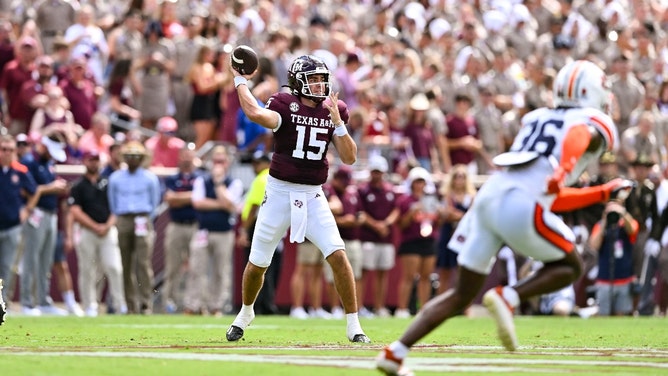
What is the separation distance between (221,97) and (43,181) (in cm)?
365

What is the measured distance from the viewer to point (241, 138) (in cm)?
1942

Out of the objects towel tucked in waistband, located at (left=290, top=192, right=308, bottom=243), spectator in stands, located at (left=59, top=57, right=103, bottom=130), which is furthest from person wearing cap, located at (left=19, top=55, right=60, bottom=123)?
towel tucked in waistband, located at (left=290, top=192, right=308, bottom=243)

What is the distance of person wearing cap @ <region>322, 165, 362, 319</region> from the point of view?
1823 centimetres

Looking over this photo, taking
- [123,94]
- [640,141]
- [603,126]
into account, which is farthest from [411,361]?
[640,141]

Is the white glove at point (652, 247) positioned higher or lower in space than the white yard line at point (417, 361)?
higher

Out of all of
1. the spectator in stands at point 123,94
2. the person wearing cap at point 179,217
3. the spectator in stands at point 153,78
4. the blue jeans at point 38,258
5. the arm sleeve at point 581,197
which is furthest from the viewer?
the spectator in stands at point 153,78

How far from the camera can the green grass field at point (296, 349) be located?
8.05m

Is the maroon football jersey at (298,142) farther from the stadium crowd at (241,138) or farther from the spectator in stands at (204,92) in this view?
the spectator in stands at (204,92)

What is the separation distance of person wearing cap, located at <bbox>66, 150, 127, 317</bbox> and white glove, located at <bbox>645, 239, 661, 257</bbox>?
23.2 feet

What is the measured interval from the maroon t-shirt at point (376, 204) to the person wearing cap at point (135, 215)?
9.38 feet

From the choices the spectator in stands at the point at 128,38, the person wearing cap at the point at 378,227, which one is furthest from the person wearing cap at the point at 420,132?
the spectator in stands at the point at 128,38

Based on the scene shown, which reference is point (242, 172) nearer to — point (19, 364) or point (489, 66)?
point (489, 66)

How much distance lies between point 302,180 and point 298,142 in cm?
29

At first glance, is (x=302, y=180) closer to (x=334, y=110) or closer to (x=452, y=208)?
(x=334, y=110)
